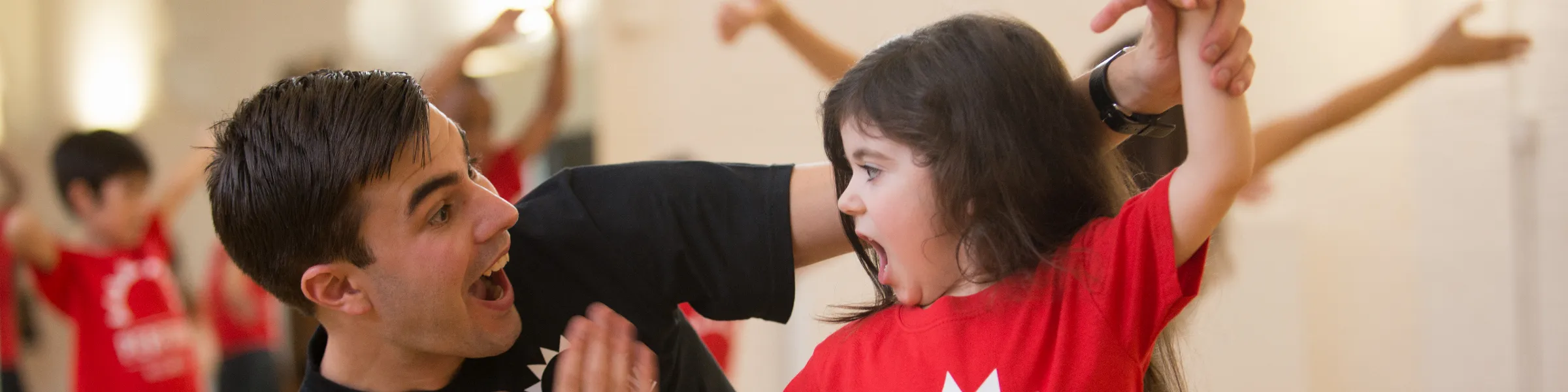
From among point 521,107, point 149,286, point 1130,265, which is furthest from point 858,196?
point 521,107

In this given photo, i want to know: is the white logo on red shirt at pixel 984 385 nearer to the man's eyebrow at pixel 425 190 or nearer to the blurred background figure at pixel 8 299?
the man's eyebrow at pixel 425 190

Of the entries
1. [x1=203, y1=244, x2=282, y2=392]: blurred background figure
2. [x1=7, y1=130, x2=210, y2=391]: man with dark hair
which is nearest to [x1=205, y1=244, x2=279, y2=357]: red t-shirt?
[x1=203, y1=244, x2=282, y2=392]: blurred background figure

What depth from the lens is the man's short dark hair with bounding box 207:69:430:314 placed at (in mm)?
848

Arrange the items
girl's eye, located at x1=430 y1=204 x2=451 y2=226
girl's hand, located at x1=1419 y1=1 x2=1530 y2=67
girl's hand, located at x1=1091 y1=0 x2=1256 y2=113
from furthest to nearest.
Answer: girl's hand, located at x1=1419 y1=1 x2=1530 y2=67 < girl's eye, located at x1=430 y1=204 x2=451 y2=226 < girl's hand, located at x1=1091 y1=0 x2=1256 y2=113

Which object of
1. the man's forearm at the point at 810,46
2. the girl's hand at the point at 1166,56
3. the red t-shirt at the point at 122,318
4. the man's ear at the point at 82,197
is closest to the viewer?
the girl's hand at the point at 1166,56

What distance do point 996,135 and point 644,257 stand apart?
1.18ft

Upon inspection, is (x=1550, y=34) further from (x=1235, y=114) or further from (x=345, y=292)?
(x=345, y=292)

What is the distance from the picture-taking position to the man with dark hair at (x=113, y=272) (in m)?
2.26

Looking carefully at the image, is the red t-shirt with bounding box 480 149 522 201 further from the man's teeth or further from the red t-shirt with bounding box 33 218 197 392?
the man's teeth

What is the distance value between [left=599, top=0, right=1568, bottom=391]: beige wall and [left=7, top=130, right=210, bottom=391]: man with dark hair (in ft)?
4.61

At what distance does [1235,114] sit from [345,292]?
2.29ft

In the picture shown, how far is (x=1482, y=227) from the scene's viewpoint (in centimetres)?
198

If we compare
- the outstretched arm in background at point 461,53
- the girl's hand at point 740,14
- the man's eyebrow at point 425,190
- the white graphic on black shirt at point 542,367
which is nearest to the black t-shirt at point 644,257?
the white graphic on black shirt at point 542,367

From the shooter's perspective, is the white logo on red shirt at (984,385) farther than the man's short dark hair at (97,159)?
No
